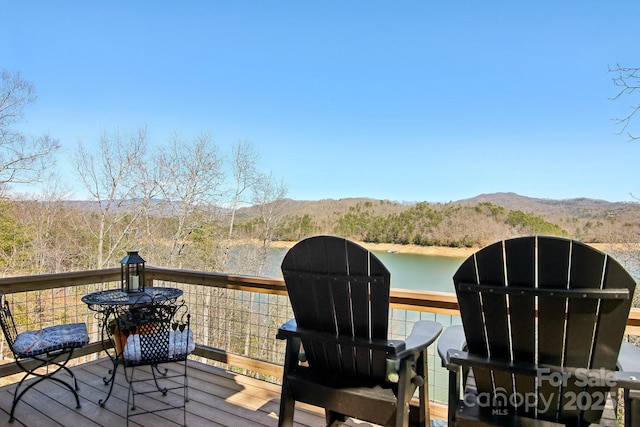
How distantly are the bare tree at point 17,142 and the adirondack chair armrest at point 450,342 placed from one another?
34.7 feet

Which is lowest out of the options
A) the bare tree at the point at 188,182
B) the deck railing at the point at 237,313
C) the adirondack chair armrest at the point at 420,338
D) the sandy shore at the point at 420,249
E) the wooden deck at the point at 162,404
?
the wooden deck at the point at 162,404

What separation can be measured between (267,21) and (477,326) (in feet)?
30.8

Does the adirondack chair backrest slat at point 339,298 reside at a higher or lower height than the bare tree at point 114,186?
lower

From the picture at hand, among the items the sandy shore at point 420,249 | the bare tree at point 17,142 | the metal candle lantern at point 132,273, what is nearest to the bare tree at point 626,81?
the sandy shore at point 420,249

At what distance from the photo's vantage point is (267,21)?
360 inches

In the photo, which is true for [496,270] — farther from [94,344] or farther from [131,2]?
[131,2]

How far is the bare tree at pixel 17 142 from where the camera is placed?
8.74 m

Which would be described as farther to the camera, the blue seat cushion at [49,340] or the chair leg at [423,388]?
the blue seat cushion at [49,340]

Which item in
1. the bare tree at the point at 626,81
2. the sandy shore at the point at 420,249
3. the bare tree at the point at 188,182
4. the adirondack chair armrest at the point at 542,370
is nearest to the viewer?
the adirondack chair armrest at the point at 542,370

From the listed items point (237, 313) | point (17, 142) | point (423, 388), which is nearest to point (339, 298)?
point (423, 388)

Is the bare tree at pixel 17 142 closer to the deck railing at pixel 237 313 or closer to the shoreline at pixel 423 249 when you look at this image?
the deck railing at pixel 237 313

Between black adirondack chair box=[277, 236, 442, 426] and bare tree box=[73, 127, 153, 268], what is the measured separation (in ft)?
32.6

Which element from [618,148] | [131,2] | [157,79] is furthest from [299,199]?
[618,148]

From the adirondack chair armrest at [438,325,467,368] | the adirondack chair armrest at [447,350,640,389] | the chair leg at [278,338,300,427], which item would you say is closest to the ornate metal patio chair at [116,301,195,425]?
the chair leg at [278,338,300,427]
